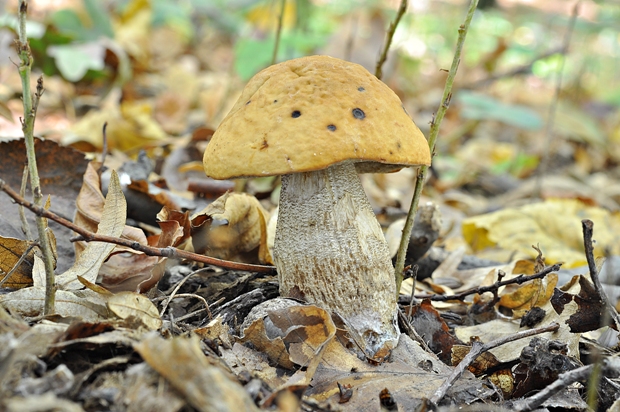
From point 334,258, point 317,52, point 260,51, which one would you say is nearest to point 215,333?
point 334,258

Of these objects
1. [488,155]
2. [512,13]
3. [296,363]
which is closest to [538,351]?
[296,363]

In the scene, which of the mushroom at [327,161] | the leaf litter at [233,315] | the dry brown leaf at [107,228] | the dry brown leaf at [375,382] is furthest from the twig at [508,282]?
the dry brown leaf at [107,228]

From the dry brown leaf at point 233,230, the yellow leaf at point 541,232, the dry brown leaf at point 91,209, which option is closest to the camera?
the dry brown leaf at point 91,209

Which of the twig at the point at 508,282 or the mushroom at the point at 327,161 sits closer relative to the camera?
the mushroom at the point at 327,161

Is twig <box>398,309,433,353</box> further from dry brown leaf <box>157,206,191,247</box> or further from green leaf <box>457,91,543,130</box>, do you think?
green leaf <box>457,91,543,130</box>

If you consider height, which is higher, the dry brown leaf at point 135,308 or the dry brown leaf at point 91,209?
the dry brown leaf at point 91,209

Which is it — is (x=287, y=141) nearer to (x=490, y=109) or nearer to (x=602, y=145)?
(x=490, y=109)

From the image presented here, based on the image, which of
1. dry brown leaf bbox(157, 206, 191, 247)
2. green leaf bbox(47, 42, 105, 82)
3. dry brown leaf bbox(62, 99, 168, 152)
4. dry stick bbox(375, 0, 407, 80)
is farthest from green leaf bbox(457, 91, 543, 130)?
dry brown leaf bbox(157, 206, 191, 247)

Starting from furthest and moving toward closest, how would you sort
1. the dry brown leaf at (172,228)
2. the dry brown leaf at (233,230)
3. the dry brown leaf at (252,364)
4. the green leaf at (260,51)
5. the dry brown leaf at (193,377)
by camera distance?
the green leaf at (260,51) → the dry brown leaf at (233,230) → the dry brown leaf at (172,228) → the dry brown leaf at (252,364) → the dry brown leaf at (193,377)

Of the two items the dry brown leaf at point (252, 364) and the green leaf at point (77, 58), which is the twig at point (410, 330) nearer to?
the dry brown leaf at point (252, 364)
